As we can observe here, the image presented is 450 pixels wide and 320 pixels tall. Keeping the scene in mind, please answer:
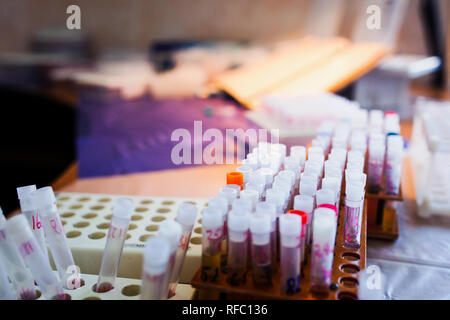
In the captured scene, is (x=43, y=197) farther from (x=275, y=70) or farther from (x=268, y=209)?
(x=275, y=70)

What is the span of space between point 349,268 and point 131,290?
0.48 metres

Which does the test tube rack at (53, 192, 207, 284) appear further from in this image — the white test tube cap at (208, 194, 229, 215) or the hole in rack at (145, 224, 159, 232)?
the white test tube cap at (208, 194, 229, 215)

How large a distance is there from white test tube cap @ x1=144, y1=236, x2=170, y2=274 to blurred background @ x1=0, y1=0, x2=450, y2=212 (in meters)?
1.06

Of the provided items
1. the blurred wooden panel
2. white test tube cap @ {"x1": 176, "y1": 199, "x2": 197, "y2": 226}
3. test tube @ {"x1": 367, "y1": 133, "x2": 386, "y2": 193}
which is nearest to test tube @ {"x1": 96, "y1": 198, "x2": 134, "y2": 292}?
white test tube cap @ {"x1": 176, "y1": 199, "x2": 197, "y2": 226}

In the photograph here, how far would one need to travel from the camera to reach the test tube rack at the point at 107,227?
112cm

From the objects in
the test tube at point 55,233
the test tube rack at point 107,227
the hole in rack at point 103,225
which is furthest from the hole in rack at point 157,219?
the test tube at point 55,233

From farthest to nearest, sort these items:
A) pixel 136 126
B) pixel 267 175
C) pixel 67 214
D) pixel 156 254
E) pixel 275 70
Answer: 1. pixel 275 70
2. pixel 136 126
3. pixel 67 214
4. pixel 267 175
5. pixel 156 254

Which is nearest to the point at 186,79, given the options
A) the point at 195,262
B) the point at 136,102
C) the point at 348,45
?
the point at 136,102

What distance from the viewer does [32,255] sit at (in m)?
0.79

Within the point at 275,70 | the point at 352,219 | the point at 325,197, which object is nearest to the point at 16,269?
the point at 325,197

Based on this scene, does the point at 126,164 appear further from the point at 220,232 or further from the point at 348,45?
the point at 348,45

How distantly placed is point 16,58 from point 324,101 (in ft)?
10.8

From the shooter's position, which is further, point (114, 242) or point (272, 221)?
point (114, 242)

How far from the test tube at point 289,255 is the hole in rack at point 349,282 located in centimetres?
12
